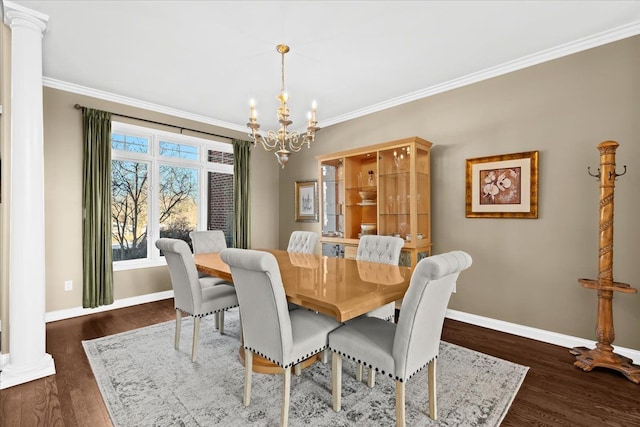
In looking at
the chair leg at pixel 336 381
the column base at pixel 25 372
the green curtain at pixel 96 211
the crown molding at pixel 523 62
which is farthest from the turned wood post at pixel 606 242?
the green curtain at pixel 96 211

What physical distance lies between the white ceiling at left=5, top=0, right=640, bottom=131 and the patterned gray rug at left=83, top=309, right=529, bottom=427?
9.05ft

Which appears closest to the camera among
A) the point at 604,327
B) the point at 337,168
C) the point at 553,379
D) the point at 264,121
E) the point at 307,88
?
the point at 553,379

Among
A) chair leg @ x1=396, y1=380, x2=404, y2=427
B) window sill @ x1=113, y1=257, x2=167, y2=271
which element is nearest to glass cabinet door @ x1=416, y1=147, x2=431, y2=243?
chair leg @ x1=396, y1=380, x2=404, y2=427

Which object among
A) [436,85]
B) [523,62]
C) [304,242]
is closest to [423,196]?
[436,85]

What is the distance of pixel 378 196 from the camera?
12.9 feet

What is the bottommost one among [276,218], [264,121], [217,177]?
[276,218]

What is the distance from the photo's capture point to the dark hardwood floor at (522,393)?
1.86 meters

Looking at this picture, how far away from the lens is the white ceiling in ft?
7.63

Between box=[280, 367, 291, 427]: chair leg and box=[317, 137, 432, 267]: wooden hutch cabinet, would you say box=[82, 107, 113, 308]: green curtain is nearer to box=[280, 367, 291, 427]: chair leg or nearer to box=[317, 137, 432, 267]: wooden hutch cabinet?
box=[317, 137, 432, 267]: wooden hutch cabinet

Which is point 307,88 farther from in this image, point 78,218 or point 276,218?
point 78,218

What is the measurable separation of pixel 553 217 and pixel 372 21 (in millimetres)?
2429

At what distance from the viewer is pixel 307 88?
375 cm

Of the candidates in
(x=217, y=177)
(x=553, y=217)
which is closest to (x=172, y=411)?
(x=553, y=217)

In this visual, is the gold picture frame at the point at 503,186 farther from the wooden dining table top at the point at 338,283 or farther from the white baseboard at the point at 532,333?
the wooden dining table top at the point at 338,283
